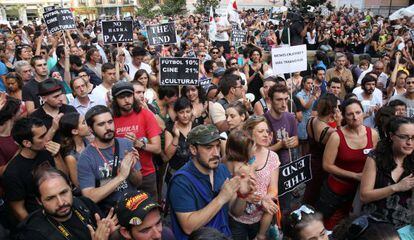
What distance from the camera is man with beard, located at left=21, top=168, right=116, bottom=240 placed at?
259 cm

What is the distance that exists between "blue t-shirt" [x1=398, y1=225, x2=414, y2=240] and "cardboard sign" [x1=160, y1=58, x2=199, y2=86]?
3522 mm

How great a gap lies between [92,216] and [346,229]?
5.62ft

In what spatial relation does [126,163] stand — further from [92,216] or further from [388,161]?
[388,161]

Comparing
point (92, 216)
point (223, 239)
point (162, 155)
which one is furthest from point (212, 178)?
point (162, 155)

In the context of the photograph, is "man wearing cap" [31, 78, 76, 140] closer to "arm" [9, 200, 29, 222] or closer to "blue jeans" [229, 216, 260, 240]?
"arm" [9, 200, 29, 222]

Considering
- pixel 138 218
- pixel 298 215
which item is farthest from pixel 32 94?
pixel 298 215

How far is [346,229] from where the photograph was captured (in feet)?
8.11

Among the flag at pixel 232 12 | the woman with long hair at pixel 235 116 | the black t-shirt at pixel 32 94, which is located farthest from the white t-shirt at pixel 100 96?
the flag at pixel 232 12

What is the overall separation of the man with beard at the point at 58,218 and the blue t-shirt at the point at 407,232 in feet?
6.57

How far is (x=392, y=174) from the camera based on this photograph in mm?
3256

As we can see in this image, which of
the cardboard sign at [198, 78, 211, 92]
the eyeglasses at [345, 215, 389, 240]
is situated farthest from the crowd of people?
the cardboard sign at [198, 78, 211, 92]

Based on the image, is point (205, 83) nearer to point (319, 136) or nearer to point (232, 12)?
point (319, 136)

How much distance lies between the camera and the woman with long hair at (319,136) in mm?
4535

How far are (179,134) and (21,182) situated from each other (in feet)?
6.30
